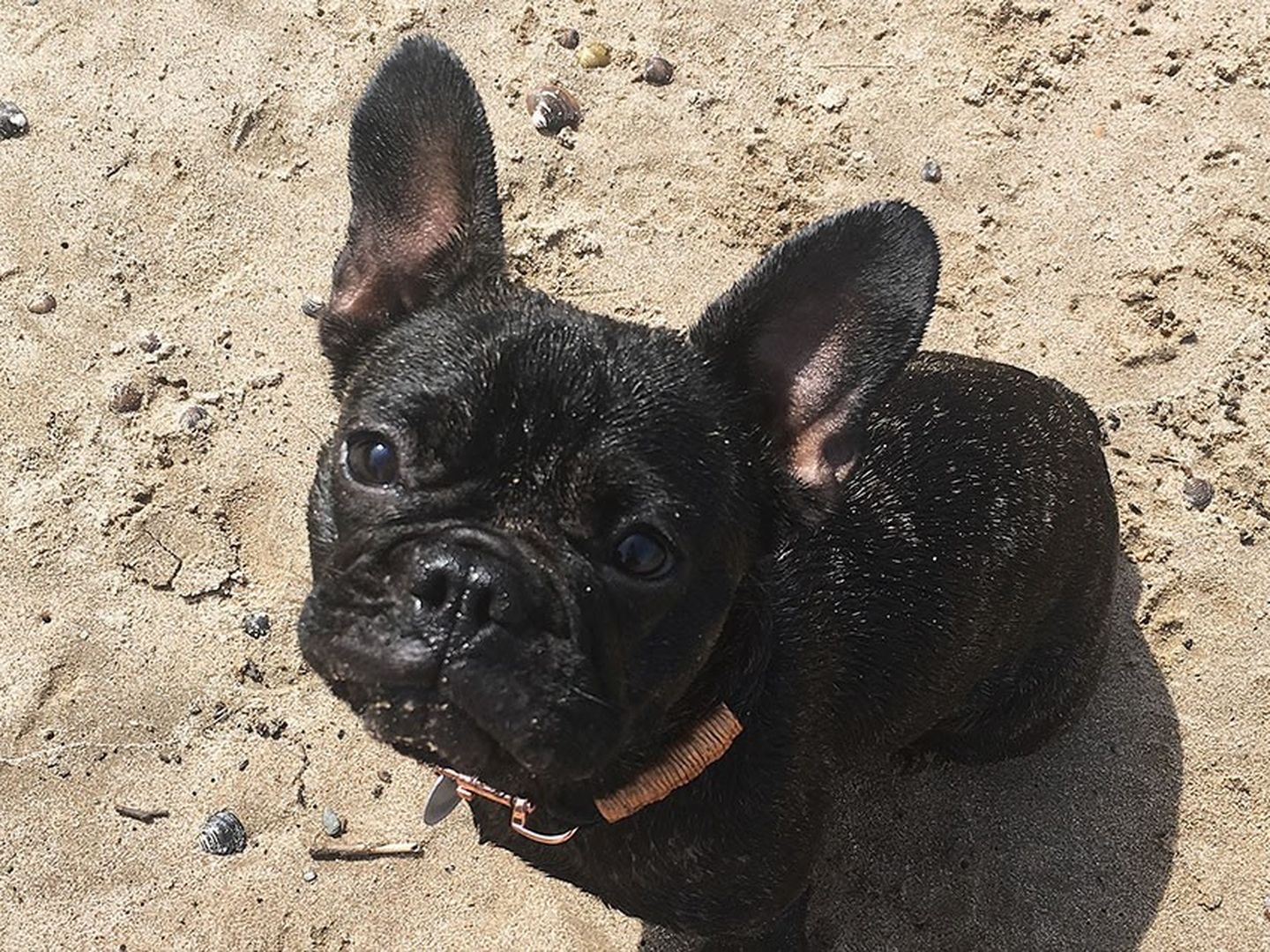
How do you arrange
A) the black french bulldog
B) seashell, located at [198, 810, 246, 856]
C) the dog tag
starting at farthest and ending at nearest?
1. seashell, located at [198, 810, 246, 856]
2. the dog tag
3. the black french bulldog

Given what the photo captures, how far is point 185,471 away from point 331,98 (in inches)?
78.8

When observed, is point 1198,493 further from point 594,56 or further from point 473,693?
point 473,693

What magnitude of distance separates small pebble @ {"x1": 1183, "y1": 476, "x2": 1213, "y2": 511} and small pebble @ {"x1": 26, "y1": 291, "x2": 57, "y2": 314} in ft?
16.6

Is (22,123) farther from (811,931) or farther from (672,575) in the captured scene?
(811,931)

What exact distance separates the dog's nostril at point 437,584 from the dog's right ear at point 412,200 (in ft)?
3.28

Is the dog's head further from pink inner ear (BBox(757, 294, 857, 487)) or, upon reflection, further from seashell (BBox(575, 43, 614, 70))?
seashell (BBox(575, 43, 614, 70))

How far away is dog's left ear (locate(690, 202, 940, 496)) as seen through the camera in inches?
126

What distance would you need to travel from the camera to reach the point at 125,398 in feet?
18.1

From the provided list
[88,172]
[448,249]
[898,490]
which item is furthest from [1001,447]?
[88,172]

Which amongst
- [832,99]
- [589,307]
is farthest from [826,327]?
[832,99]

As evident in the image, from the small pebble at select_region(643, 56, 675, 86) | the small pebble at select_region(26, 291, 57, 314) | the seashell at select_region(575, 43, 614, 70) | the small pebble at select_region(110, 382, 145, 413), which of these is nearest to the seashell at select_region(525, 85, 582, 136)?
the seashell at select_region(575, 43, 614, 70)

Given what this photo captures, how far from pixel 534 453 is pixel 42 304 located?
11.8ft

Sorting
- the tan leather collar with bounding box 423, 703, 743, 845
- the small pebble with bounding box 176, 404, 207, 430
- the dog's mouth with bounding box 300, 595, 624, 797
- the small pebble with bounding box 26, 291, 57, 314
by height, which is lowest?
the small pebble with bounding box 176, 404, 207, 430

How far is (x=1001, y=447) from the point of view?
418cm
